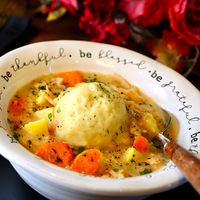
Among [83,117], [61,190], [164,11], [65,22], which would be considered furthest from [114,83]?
[65,22]

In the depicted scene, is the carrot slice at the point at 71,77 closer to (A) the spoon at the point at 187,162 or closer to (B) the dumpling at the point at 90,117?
(B) the dumpling at the point at 90,117

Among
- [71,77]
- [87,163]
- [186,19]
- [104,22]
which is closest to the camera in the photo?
[87,163]

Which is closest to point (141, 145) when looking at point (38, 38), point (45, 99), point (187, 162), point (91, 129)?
point (91, 129)

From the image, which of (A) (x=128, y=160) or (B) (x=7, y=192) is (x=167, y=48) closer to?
(A) (x=128, y=160)

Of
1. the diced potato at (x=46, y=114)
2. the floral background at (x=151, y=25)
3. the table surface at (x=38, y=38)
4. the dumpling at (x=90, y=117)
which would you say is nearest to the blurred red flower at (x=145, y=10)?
the floral background at (x=151, y=25)

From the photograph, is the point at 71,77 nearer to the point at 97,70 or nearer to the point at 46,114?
the point at 97,70

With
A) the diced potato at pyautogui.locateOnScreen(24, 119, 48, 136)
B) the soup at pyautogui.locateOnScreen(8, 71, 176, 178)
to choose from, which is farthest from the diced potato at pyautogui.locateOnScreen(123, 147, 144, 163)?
the diced potato at pyautogui.locateOnScreen(24, 119, 48, 136)
